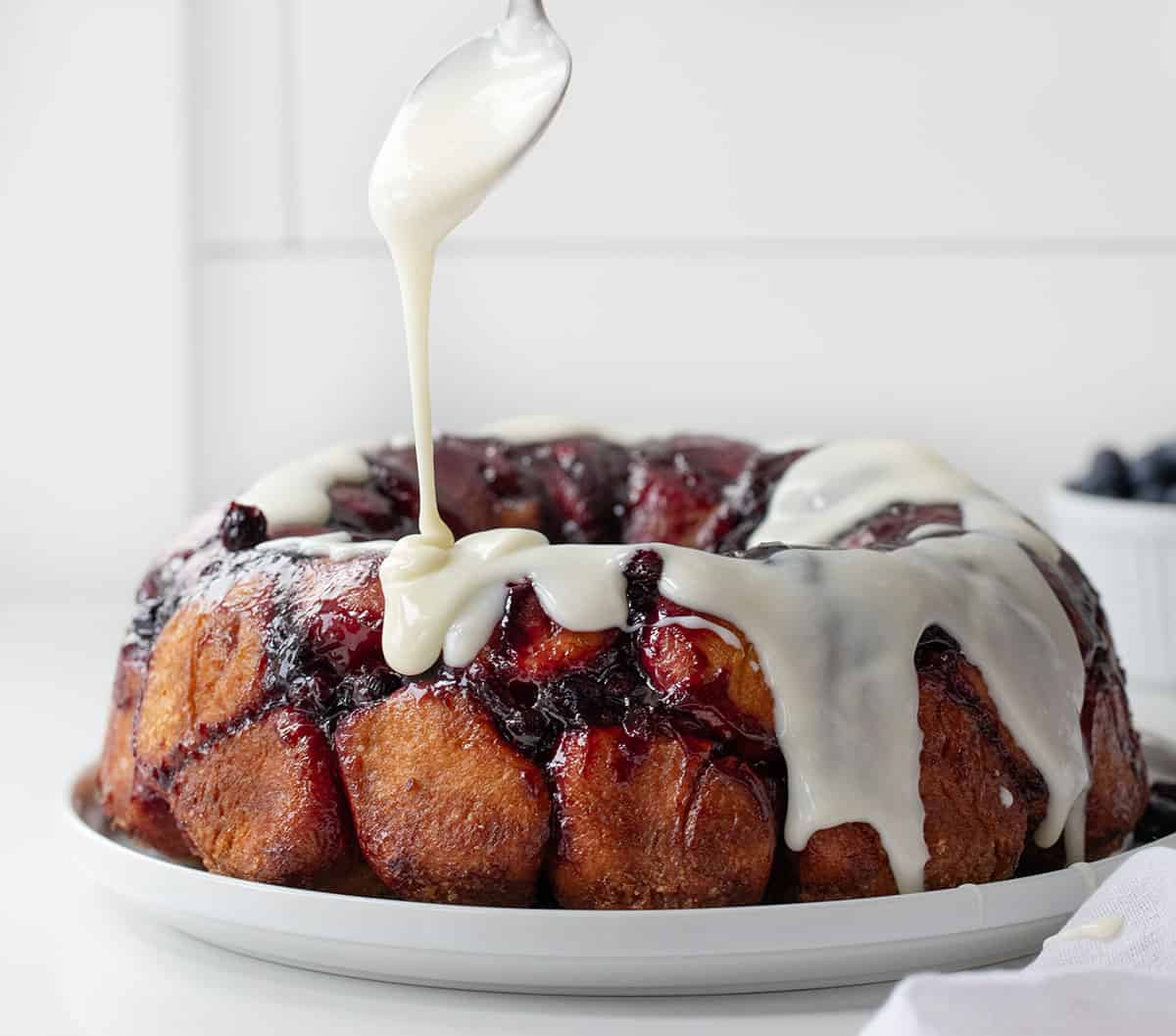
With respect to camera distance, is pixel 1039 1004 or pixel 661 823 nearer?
pixel 1039 1004

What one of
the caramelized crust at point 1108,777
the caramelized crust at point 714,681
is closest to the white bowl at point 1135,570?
the caramelized crust at point 1108,777

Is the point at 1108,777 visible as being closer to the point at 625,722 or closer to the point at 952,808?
the point at 952,808

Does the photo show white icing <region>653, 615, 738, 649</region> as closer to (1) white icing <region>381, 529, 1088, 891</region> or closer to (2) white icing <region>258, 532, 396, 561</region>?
(1) white icing <region>381, 529, 1088, 891</region>

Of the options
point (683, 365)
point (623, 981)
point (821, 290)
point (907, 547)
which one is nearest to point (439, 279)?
point (683, 365)

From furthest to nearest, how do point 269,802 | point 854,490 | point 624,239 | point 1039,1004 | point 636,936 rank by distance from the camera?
point 624,239
point 854,490
point 269,802
point 636,936
point 1039,1004

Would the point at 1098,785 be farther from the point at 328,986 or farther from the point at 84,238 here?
the point at 84,238

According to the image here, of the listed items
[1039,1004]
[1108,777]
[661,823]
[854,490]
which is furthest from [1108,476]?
[1039,1004]
